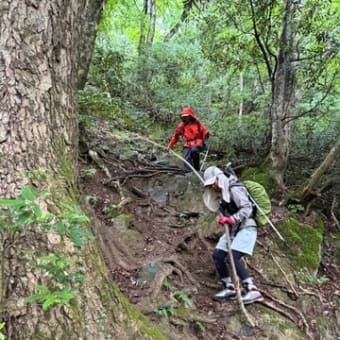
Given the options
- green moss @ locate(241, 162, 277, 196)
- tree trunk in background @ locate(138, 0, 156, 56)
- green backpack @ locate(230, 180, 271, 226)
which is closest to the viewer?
green backpack @ locate(230, 180, 271, 226)

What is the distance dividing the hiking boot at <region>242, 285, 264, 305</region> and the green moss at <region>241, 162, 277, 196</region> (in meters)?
3.26

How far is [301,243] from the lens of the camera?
6.97 m

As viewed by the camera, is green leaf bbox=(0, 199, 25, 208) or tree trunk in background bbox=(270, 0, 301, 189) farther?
tree trunk in background bbox=(270, 0, 301, 189)

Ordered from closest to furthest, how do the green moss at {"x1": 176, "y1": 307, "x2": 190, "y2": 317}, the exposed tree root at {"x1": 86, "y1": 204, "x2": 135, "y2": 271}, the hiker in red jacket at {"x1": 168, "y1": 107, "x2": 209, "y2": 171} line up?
1. the green moss at {"x1": 176, "y1": 307, "x2": 190, "y2": 317}
2. the exposed tree root at {"x1": 86, "y1": 204, "x2": 135, "y2": 271}
3. the hiker in red jacket at {"x1": 168, "y1": 107, "x2": 209, "y2": 171}

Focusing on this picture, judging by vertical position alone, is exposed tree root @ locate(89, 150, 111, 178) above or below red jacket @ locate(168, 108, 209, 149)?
below

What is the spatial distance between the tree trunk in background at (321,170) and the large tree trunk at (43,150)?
16.4 ft

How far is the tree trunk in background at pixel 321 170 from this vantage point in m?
7.15

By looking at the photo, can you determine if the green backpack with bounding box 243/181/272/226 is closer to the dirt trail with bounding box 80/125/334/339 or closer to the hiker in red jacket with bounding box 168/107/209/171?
the dirt trail with bounding box 80/125/334/339

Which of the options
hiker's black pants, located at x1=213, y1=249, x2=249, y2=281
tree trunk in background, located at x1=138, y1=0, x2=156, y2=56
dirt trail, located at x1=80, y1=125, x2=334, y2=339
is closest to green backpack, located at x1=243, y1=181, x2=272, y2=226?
hiker's black pants, located at x1=213, y1=249, x2=249, y2=281

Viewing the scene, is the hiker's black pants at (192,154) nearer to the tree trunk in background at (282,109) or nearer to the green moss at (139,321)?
the tree trunk in background at (282,109)

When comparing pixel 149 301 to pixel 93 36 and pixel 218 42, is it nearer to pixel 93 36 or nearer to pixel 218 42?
pixel 93 36

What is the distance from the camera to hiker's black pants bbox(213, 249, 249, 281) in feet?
17.8

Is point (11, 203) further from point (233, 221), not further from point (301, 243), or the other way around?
point (301, 243)

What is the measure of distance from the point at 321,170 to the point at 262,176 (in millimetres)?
1476
